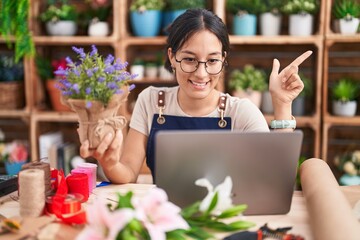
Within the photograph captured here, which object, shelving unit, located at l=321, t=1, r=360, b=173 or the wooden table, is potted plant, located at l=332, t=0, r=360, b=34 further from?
the wooden table

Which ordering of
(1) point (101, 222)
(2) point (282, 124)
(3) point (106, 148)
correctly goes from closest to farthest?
1. (1) point (101, 222)
2. (3) point (106, 148)
3. (2) point (282, 124)

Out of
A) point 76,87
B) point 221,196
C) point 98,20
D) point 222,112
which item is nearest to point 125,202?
point 221,196

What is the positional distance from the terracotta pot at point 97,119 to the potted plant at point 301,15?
6.77ft

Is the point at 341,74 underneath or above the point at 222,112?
above

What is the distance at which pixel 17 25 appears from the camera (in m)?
3.11

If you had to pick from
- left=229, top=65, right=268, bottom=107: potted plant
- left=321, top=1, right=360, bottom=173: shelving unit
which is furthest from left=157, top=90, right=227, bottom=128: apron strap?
left=321, top=1, right=360, bottom=173: shelving unit

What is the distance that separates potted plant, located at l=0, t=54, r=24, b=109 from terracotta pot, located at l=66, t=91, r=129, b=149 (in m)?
2.22

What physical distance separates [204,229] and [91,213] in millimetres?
332

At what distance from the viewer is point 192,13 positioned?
1.74 meters

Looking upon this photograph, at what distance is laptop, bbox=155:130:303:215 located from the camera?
42.5 inches

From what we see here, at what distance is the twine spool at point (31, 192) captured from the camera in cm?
117

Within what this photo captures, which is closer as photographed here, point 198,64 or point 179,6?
point 198,64

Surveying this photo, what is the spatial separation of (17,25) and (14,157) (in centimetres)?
93

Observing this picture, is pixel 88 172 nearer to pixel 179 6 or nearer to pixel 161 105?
pixel 161 105
